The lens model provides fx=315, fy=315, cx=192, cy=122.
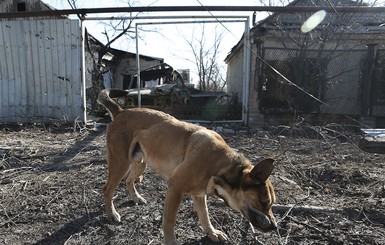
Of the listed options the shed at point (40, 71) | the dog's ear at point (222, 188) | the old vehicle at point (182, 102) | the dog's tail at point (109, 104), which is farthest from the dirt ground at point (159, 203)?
the old vehicle at point (182, 102)

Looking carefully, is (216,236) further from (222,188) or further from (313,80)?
(313,80)

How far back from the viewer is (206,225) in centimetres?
319

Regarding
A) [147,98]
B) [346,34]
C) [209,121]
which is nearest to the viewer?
[209,121]

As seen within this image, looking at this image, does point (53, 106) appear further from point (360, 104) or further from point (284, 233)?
point (360, 104)

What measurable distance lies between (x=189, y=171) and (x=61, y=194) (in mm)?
2252

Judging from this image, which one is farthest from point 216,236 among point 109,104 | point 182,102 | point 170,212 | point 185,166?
point 182,102

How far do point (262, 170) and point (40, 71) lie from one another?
877cm

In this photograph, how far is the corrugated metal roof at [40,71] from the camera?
9141mm

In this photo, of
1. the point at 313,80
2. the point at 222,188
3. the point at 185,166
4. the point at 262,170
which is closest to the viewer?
the point at 262,170

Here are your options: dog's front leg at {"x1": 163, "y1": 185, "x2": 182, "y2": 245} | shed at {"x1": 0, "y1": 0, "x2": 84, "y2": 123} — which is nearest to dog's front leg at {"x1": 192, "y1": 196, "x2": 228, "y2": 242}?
dog's front leg at {"x1": 163, "y1": 185, "x2": 182, "y2": 245}

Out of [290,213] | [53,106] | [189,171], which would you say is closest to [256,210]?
[189,171]

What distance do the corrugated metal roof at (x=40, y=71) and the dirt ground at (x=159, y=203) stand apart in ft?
10.1

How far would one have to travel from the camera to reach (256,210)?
2.52 meters

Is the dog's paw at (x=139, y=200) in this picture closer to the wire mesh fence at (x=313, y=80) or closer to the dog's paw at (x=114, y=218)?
the dog's paw at (x=114, y=218)
